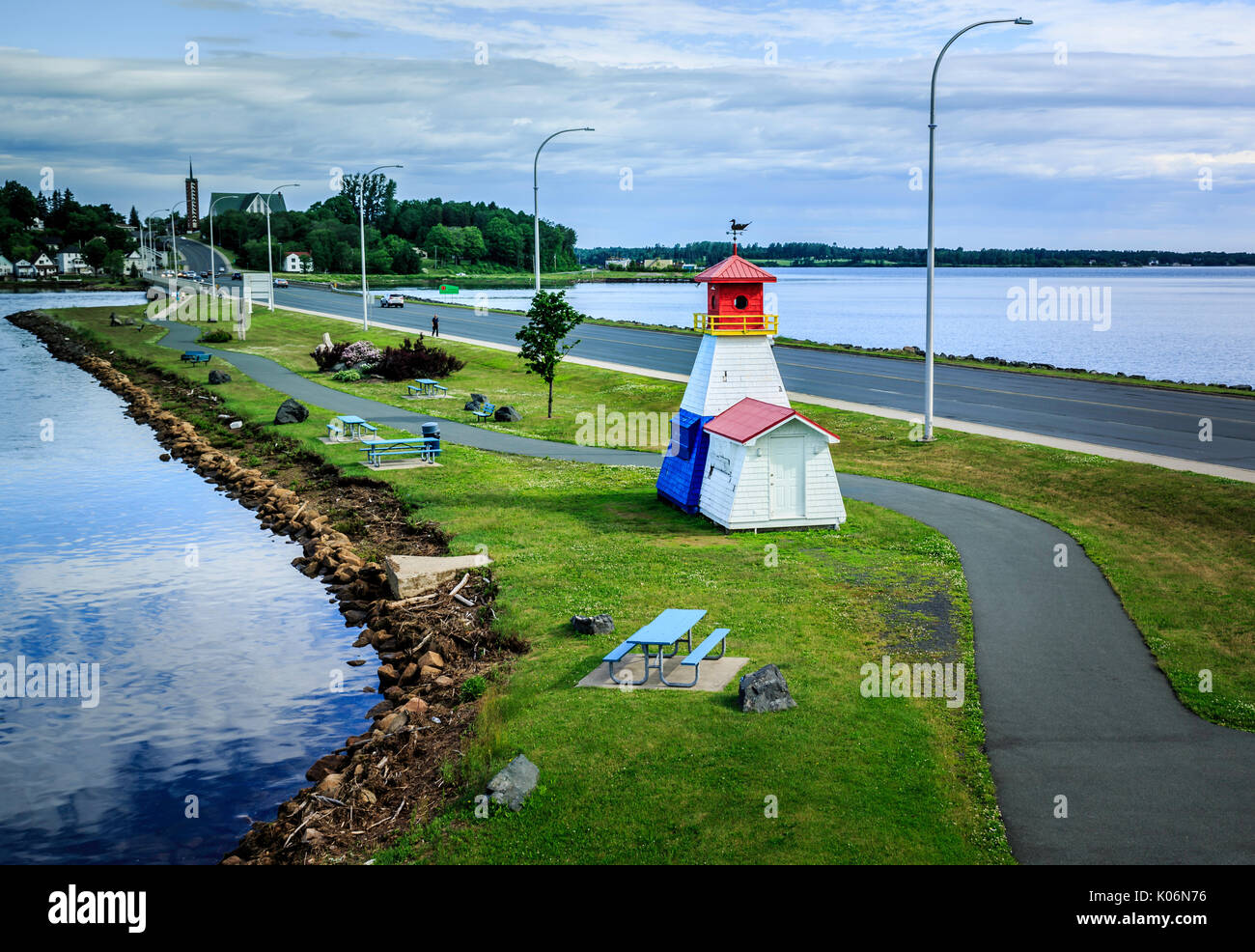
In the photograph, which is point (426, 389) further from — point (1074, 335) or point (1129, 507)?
point (1074, 335)

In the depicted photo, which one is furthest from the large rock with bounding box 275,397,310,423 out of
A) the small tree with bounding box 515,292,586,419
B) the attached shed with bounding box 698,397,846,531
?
the attached shed with bounding box 698,397,846,531

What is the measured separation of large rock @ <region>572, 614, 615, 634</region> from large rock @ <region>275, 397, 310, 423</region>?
27.4 meters

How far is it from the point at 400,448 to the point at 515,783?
2428cm

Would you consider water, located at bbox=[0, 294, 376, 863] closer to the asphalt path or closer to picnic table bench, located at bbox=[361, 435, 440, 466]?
picnic table bench, located at bbox=[361, 435, 440, 466]

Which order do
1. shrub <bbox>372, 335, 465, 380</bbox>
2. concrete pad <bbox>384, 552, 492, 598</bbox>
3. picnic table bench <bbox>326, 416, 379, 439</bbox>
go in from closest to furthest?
concrete pad <bbox>384, 552, 492, 598</bbox>, picnic table bench <bbox>326, 416, 379, 439</bbox>, shrub <bbox>372, 335, 465, 380</bbox>

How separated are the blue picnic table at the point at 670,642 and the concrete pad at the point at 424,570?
5.85m

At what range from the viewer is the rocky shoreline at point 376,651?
12.8m

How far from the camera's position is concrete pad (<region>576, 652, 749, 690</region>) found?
15.4m

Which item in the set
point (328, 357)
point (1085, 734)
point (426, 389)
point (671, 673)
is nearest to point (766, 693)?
point (671, 673)

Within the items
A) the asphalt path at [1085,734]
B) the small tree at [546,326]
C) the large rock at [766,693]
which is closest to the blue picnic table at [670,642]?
the large rock at [766,693]

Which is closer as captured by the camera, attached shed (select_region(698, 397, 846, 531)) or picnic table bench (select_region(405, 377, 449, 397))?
attached shed (select_region(698, 397, 846, 531))

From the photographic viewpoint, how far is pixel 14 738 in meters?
16.9

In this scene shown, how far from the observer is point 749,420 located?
24.5 m

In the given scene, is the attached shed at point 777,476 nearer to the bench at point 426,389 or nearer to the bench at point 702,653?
the bench at point 702,653
